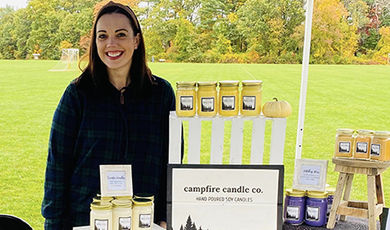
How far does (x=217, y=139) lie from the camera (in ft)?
5.46

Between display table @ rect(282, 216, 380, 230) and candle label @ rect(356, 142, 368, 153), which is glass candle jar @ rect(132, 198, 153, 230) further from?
candle label @ rect(356, 142, 368, 153)

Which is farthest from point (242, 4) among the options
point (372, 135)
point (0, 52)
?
point (372, 135)

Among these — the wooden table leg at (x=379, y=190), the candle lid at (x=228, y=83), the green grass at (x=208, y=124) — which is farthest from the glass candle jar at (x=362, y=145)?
the green grass at (x=208, y=124)

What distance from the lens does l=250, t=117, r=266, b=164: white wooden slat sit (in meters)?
1.61

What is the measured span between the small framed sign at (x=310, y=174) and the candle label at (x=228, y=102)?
320 mm

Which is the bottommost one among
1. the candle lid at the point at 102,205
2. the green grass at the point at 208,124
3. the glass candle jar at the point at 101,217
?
the green grass at the point at 208,124

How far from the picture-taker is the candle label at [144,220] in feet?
3.82

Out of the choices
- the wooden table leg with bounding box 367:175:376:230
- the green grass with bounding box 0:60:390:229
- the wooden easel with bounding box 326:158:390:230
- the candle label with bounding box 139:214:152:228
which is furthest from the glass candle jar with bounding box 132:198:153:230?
the green grass with bounding box 0:60:390:229

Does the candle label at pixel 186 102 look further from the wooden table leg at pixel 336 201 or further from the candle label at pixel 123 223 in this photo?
the wooden table leg at pixel 336 201

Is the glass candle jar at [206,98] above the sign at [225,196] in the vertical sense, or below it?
above

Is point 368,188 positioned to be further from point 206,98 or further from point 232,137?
point 206,98

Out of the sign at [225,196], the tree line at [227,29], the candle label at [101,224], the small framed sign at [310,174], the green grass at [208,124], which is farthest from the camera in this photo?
the green grass at [208,124]

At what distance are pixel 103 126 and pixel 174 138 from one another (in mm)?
277

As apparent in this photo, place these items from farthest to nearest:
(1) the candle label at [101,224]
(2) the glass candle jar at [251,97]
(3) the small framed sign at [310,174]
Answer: (2) the glass candle jar at [251,97] < (3) the small framed sign at [310,174] < (1) the candle label at [101,224]
